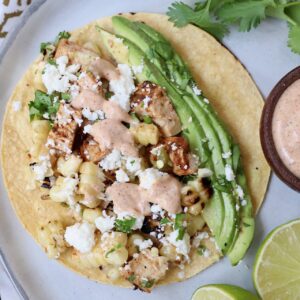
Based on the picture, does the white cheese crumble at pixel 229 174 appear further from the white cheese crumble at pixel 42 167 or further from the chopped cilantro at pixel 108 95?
the white cheese crumble at pixel 42 167

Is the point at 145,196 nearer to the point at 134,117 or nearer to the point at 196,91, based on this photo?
the point at 134,117

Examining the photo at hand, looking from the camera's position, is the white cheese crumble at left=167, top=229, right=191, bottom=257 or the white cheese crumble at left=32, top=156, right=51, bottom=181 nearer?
the white cheese crumble at left=167, top=229, right=191, bottom=257

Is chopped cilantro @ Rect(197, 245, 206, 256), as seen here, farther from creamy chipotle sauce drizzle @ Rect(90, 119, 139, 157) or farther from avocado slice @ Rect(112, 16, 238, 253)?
creamy chipotle sauce drizzle @ Rect(90, 119, 139, 157)

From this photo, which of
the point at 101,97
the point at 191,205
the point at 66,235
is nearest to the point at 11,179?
the point at 66,235

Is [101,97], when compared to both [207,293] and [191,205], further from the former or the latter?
[207,293]

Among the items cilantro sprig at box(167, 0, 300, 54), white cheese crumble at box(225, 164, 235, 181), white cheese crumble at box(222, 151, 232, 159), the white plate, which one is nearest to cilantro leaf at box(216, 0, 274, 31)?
cilantro sprig at box(167, 0, 300, 54)

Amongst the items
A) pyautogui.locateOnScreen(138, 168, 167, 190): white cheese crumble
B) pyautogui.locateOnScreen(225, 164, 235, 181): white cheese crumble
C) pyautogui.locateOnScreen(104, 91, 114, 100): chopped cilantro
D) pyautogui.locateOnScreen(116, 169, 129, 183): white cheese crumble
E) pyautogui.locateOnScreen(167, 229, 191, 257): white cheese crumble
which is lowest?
pyautogui.locateOnScreen(167, 229, 191, 257): white cheese crumble
